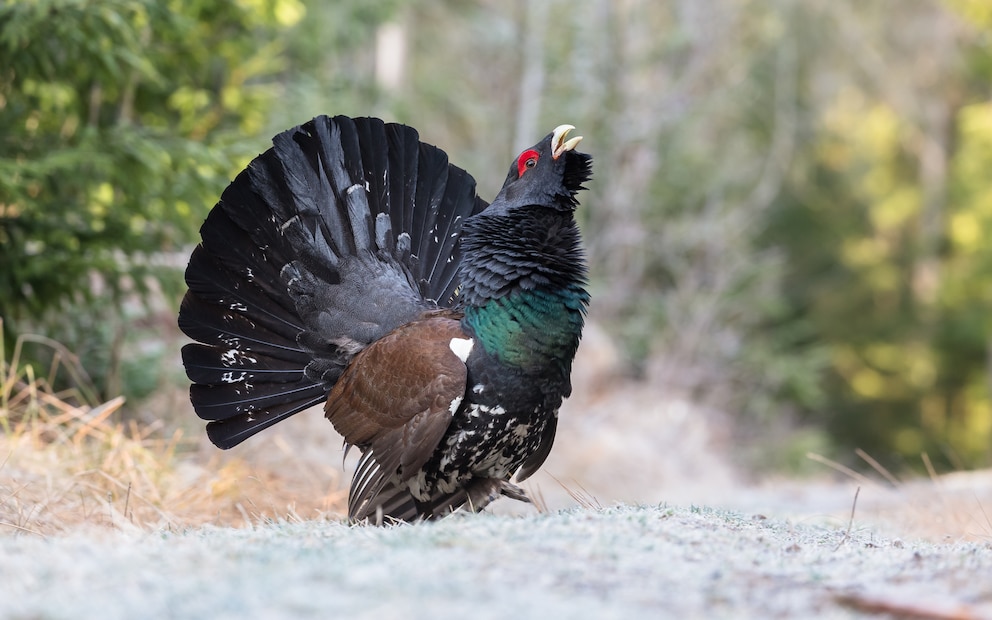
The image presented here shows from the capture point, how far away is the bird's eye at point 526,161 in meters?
4.82

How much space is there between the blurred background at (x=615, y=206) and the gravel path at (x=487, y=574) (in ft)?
5.02

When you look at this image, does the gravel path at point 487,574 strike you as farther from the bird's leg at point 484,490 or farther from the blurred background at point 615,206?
the blurred background at point 615,206

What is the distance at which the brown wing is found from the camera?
14.4 feet

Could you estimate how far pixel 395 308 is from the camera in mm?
5137

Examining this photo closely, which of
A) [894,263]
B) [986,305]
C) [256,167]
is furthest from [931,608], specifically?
[894,263]

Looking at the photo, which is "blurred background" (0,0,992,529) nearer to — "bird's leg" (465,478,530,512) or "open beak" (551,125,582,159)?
"bird's leg" (465,478,530,512)

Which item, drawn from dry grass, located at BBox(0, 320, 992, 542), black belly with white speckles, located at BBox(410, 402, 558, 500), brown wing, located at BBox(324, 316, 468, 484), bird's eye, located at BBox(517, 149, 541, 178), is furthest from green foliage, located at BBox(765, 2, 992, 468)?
brown wing, located at BBox(324, 316, 468, 484)

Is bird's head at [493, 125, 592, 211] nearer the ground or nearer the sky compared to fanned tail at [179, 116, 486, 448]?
nearer the sky

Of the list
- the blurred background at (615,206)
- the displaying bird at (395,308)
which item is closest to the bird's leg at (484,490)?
the displaying bird at (395,308)

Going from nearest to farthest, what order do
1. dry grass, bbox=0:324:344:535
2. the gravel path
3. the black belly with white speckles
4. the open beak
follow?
the gravel path < the black belly with white speckles < dry grass, bbox=0:324:344:535 < the open beak

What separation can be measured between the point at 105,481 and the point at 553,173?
9.35 feet

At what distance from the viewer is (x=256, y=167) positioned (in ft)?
16.8

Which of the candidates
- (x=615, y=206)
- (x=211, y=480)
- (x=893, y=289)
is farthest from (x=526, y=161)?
(x=893, y=289)

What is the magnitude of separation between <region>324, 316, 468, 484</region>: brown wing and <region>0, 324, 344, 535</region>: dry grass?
0.46m
